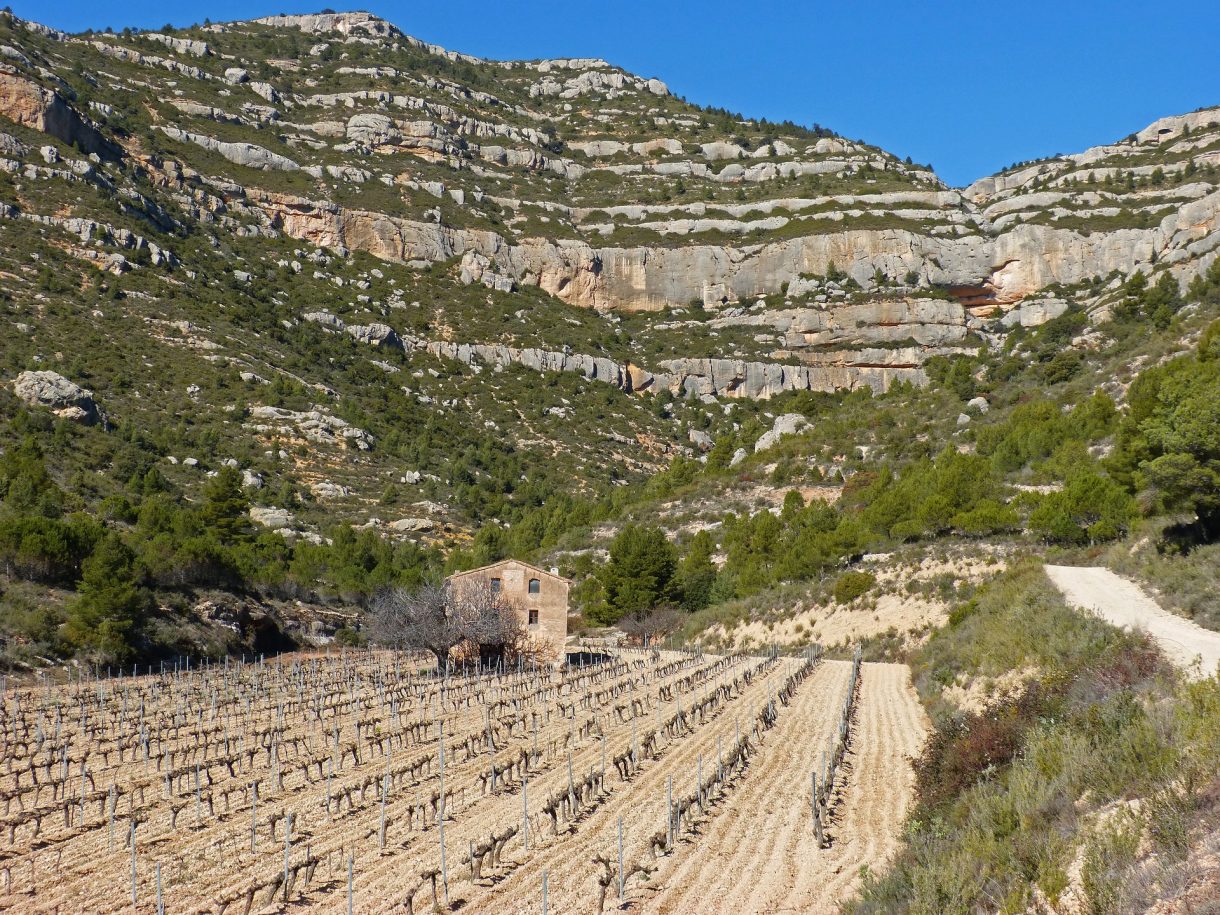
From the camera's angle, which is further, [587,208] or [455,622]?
[587,208]

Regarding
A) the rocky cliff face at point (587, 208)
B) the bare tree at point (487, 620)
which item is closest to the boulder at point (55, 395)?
the rocky cliff face at point (587, 208)

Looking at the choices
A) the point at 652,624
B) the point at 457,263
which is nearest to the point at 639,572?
the point at 652,624

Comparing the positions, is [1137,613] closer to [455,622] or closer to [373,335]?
[455,622]

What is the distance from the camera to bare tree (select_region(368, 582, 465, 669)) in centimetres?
3900

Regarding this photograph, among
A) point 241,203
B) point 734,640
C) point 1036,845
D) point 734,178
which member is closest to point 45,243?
point 241,203

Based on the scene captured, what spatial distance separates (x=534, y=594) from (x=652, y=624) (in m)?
11.8

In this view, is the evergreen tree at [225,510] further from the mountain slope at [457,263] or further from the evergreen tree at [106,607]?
the evergreen tree at [106,607]

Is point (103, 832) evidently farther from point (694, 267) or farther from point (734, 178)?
point (734, 178)

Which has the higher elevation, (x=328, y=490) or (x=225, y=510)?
(x=328, y=490)

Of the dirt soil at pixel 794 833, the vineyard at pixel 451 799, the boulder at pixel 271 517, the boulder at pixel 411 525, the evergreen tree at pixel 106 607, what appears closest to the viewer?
the dirt soil at pixel 794 833

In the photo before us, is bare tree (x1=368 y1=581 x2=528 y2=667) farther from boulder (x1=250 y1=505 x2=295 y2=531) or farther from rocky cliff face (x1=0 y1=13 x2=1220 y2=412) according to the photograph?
rocky cliff face (x1=0 y1=13 x2=1220 y2=412)

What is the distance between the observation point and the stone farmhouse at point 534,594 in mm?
42750

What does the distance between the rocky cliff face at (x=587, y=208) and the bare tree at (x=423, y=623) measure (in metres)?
54.7

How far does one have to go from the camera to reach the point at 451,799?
1706cm
